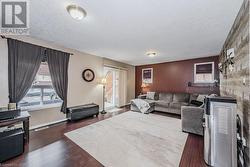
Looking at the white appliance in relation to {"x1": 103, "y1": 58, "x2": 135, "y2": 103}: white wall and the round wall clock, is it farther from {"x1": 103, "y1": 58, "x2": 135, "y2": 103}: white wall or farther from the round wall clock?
{"x1": 103, "y1": 58, "x2": 135, "y2": 103}: white wall

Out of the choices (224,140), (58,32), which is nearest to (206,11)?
(224,140)

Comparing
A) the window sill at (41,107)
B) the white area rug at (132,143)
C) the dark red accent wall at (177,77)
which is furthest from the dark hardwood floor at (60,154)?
the dark red accent wall at (177,77)

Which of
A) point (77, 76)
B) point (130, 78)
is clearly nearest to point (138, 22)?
point (77, 76)

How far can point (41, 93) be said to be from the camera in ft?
11.7

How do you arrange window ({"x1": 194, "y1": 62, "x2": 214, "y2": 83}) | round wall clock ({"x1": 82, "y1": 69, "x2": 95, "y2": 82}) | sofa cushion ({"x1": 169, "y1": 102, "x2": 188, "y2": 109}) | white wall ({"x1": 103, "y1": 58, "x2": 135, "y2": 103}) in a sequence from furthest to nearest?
white wall ({"x1": 103, "y1": 58, "x2": 135, "y2": 103}), window ({"x1": 194, "y1": 62, "x2": 214, "y2": 83}), sofa cushion ({"x1": 169, "y1": 102, "x2": 188, "y2": 109}), round wall clock ({"x1": 82, "y1": 69, "x2": 95, "y2": 82})

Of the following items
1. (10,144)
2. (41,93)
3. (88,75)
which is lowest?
(10,144)

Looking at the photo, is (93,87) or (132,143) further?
(93,87)

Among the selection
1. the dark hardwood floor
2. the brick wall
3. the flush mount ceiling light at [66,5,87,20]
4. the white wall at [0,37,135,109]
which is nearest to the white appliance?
the brick wall

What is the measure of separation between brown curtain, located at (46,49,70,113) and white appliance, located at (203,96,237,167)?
3.86 metres

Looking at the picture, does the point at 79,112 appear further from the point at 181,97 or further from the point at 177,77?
the point at 177,77

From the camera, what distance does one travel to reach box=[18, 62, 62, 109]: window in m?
3.29

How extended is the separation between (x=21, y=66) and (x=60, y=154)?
2.38 metres

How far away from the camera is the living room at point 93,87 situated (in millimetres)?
1827

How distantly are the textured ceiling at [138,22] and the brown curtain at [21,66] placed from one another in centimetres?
43
